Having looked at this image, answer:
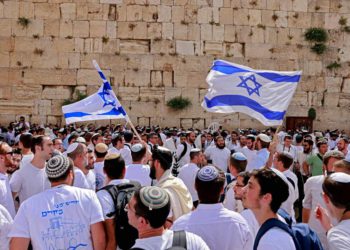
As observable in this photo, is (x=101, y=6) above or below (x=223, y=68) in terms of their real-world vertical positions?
above

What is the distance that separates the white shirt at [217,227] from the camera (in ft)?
11.0

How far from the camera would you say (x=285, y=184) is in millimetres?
3002

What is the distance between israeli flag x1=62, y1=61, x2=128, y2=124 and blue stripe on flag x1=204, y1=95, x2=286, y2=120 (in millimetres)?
1937

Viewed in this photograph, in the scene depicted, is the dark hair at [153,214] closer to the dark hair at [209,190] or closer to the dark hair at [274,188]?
the dark hair at [274,188]

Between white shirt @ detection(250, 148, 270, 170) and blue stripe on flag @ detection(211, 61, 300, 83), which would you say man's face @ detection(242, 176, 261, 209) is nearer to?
blue stripe on flag @ detection(211, 61, 300, 83)

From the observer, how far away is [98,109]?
8.23m

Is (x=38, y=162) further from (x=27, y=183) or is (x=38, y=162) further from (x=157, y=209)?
(x=157, y=209)

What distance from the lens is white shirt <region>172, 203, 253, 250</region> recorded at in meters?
3.35

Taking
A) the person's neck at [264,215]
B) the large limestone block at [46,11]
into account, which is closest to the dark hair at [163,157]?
the person's neck at [264,215]

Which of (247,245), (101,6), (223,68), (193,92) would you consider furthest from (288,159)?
(101,6)

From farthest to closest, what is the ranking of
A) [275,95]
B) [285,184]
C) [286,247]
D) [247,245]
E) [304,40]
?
1. [304,40]
2. [275,95]
3. [247,245]
4. [285,184]
5. [286,247]

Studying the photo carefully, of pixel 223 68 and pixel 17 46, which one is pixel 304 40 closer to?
pixel 17 46

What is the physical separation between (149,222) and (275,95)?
421 cm

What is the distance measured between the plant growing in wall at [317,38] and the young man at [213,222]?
17.3 m
